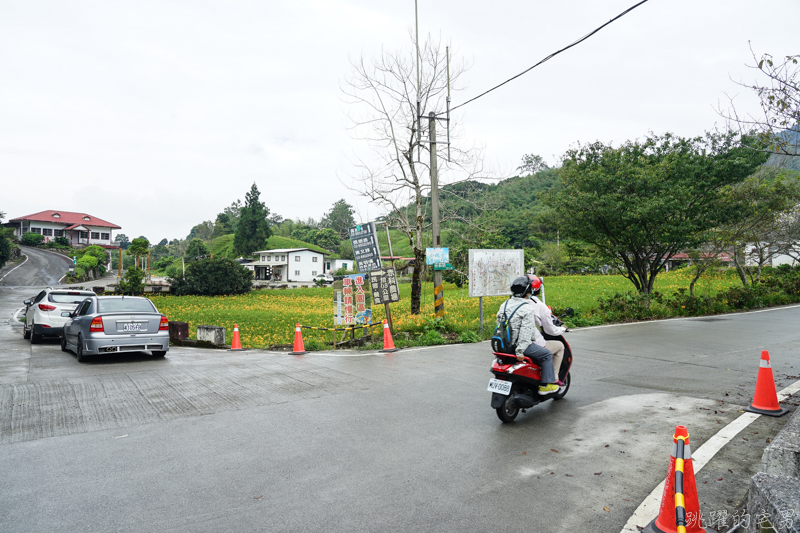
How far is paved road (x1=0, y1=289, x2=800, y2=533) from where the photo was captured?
12.3ft

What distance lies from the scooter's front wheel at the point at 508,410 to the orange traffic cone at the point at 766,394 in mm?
2919

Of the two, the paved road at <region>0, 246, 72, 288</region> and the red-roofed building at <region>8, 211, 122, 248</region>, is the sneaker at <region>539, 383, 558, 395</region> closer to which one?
the paved road at <region>0, 246, 72, 288</region>

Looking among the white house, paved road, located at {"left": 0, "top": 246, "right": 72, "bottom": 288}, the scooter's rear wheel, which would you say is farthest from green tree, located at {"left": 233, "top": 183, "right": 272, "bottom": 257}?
the scooter's rear wheel

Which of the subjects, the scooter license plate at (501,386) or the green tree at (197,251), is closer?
the scooter license plate at (501,386)

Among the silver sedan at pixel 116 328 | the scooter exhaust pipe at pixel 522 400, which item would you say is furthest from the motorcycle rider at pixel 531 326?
the silver sedan at pixel 116 328

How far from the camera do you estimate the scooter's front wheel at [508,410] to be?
5879 mm

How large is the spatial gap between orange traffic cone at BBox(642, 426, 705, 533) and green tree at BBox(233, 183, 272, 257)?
8327 centimetres

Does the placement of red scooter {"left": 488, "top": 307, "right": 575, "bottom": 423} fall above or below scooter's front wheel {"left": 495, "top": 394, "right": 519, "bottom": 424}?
above

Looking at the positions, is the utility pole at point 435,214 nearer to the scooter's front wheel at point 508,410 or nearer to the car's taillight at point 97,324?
the car's taillight at point 97,324

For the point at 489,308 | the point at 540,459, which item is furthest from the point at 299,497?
the point at 489,308

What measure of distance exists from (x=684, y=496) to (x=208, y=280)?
1625 inches

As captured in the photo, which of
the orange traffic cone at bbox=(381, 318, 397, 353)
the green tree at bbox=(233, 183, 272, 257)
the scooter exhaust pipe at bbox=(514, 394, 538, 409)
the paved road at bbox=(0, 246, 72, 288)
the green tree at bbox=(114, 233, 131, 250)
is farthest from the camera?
the green tree at bbox=(114, 233, 131, 250)

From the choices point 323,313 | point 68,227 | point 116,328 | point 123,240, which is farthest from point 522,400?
point 123,240

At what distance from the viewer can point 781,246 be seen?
24703 millimetres
